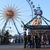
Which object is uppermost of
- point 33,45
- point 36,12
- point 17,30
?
point 36,12

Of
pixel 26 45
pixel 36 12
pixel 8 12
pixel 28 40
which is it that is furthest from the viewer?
pixel 36 12

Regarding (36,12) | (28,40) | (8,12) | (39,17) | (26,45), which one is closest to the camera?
(28,40)

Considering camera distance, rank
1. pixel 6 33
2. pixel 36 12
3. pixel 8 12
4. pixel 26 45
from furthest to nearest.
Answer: pixel 6 33 → pixel 36 12 → pixel 8 12 → pixel 26 45

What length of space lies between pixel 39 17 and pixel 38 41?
146 feet

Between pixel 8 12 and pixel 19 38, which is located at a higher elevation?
pixel 8 12

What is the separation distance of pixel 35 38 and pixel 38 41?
61 centimetres

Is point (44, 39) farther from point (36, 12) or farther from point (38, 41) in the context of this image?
point (36, 12)

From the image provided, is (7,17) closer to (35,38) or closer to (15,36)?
(15,36)

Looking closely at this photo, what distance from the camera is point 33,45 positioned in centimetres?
2161

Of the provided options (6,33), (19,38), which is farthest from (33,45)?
(6,33)

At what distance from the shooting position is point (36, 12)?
5941 cm

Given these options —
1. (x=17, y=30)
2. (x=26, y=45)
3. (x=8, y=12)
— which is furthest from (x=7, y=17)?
(x=26, y=45)

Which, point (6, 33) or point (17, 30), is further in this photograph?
point (6, 33)

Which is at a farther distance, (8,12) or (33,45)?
(8,12)
